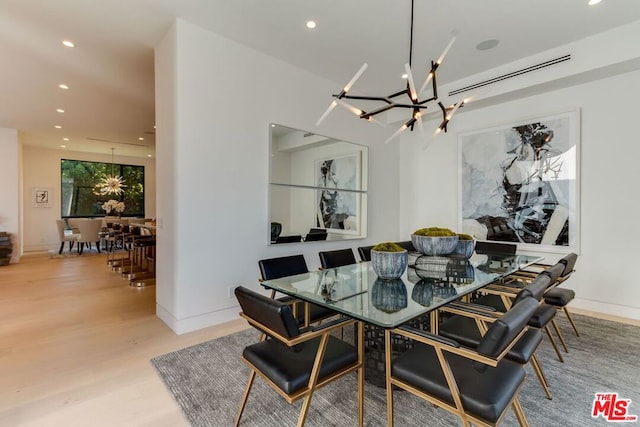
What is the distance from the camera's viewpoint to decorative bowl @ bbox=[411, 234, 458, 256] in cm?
270

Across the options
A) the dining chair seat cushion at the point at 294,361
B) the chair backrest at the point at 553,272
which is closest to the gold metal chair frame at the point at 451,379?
the dining chair seat cushion at the point at 294,361

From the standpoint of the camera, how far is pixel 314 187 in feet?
14.1

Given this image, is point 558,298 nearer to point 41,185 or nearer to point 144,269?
point 144,269

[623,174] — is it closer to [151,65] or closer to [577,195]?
[577,195]

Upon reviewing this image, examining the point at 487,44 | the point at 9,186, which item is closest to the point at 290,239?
the point at 487,44

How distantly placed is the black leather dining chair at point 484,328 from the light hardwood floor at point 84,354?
1781 mm

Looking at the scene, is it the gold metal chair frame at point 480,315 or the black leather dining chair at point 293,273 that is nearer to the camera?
the gold metal chair frame at point 480,315

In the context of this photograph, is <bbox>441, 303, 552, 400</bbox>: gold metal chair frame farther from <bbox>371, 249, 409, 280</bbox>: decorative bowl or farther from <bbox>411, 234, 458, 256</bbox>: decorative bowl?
<bbox>411, 234, 458, 256</bbox>: decorative bowl

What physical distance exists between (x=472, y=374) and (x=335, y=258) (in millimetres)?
1839

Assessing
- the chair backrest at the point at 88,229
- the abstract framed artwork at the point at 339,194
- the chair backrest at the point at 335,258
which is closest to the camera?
the chair backrest at the point at 335,258

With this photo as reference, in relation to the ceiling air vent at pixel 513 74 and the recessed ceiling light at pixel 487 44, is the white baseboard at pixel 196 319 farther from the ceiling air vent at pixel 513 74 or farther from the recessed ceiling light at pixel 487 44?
the ceiling air vent at pixel 513 74

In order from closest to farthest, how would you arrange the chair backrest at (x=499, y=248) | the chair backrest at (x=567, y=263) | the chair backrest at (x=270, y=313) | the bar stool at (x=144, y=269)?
the chair backrest at (x=270, y=313) < the chair backrest at (x=567, y=263) < the chair backrest at (x=499, y=248) < the bar stool at (x=144, y=269)

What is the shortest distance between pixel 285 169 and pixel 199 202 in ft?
3.97
